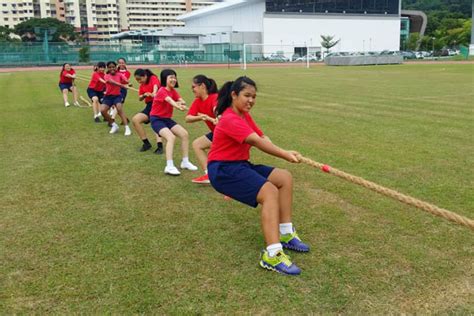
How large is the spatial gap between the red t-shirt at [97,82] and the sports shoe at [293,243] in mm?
9257

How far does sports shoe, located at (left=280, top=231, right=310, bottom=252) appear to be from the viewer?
13.4 ft

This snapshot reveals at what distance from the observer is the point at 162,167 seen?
289 inches

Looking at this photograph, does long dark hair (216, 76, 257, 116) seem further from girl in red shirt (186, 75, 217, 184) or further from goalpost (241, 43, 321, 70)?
goalpost (241, 43, 321, 70)

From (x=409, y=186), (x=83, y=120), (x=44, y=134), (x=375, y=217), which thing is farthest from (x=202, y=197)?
(x=83, y=120)

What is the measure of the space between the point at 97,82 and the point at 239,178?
9.43m

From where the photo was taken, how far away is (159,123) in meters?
7.33

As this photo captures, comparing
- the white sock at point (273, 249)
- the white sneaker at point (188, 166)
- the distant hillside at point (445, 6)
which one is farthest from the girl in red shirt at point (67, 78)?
the distant hillside at point (445, 6)

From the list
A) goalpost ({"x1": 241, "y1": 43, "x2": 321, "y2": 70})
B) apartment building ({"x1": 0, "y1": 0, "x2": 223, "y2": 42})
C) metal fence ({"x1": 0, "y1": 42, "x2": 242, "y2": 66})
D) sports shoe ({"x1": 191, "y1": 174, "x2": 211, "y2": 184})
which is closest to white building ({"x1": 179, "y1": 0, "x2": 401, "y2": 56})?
goalpost ({"x1": 241, "y1": 43, "x2": 321, "y2": 70})

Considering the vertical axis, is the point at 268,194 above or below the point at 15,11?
below

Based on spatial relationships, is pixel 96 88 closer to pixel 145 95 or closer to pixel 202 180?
pixel 145 95

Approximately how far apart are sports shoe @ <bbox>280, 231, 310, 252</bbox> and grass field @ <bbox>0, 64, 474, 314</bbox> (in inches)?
3.7

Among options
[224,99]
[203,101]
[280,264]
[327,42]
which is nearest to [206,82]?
[203,101]

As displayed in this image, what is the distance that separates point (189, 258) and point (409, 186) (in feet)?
10.8

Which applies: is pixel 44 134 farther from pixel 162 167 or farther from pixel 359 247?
pixel 359 247
